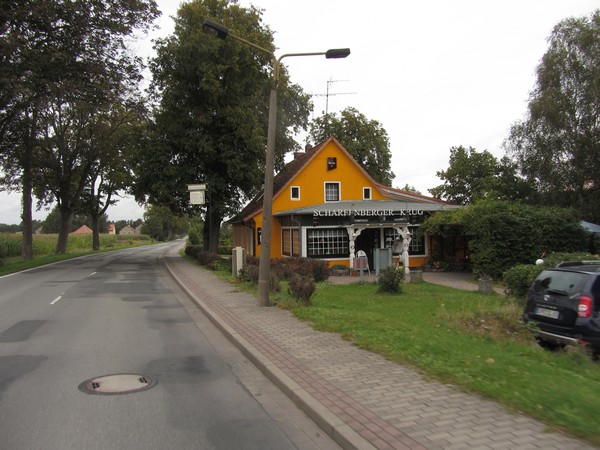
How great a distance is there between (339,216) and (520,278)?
12122 millimetres

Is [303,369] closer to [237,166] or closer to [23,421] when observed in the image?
[23,421]

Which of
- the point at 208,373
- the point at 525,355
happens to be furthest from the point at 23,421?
the point at 525,355

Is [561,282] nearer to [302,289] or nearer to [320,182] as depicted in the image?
[302,289]

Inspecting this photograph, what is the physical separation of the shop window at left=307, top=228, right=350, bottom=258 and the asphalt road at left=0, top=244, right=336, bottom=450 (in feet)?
45.8

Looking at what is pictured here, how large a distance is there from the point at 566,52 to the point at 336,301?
82.9 feet

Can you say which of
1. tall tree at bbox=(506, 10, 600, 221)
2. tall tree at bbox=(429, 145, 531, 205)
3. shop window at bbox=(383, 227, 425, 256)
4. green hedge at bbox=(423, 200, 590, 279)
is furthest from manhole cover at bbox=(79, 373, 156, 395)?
tall tree at bbox=(429, 145, 531, 205)

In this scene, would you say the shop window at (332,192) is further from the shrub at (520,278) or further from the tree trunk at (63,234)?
the tree trunk at (63,234)

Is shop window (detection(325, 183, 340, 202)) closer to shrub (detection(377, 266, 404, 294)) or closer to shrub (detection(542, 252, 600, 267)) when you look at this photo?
shrub (detection(377, 266, 404, 294))

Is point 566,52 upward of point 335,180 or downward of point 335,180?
upward

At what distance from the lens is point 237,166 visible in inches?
1152

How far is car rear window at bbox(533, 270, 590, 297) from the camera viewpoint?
751 cm

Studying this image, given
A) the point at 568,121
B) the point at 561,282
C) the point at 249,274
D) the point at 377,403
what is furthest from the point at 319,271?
the point at 568,121

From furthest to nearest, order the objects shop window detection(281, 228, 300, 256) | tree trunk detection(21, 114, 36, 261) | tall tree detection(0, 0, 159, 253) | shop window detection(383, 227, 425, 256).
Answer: tree trunk detection(21, 114, 36, 261) → shop window detection(383, 227, 425, 256) → shop window detection(281, 228, 300, 256) → tall tree detection(0, 0, 159, 253)

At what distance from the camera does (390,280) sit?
49.9 ft
